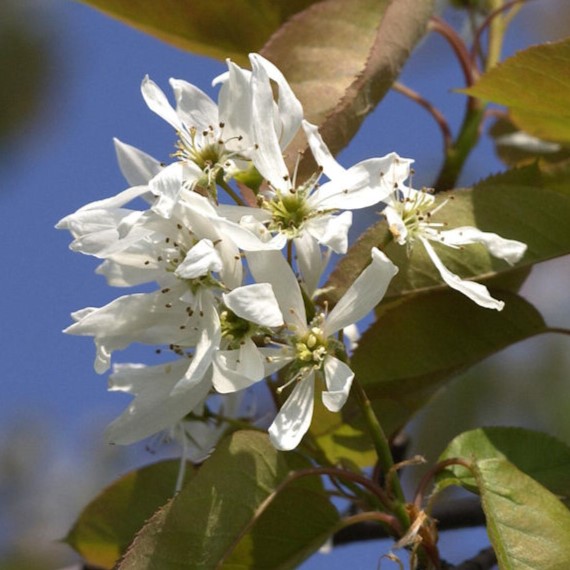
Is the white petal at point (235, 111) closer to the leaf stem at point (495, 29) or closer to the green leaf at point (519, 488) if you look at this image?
the green leaf at point (519, 488)

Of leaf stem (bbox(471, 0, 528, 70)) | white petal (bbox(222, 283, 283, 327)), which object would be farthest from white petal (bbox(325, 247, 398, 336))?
leaf stem (bbox(471, 0, 528, 70))

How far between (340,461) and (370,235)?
12.3 inches

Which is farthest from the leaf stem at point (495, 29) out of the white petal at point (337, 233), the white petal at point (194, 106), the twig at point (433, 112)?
the white petal at point (337, 233)

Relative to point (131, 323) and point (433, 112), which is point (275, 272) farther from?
point (433, 112)

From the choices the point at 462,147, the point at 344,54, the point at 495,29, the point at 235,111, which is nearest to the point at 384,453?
the point at 235,111

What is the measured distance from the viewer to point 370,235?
1.11 meters

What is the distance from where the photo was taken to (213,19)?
1507mm

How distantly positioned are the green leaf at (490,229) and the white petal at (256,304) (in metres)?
0.24

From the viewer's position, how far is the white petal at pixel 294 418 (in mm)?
970

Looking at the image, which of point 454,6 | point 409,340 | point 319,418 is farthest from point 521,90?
point 454,6

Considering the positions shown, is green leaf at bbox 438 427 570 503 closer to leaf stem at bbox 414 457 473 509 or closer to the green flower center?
leaf stem at bbox 414 457 473 509

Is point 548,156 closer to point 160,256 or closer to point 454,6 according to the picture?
point 454,6

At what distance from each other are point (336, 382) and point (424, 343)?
9.8 inches

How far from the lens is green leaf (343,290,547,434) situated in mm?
1206
